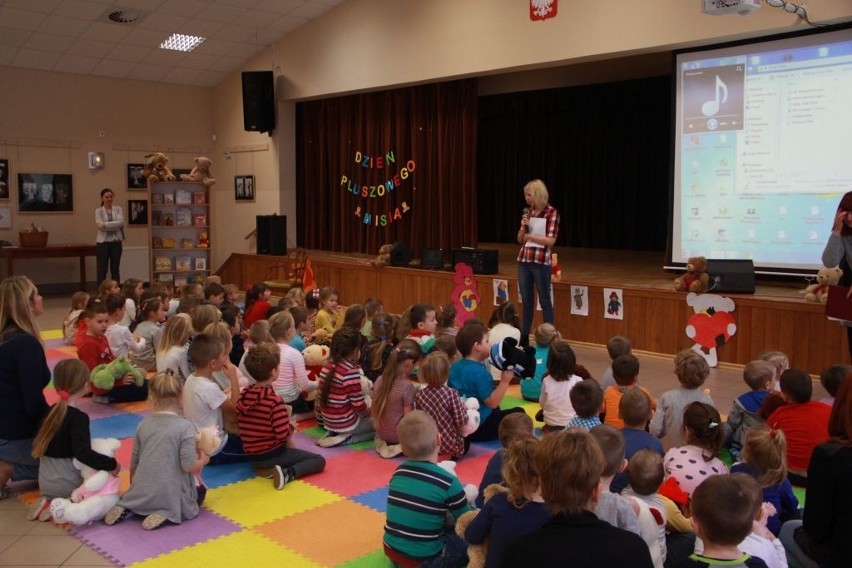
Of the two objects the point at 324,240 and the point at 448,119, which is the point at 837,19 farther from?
the point at 324,240

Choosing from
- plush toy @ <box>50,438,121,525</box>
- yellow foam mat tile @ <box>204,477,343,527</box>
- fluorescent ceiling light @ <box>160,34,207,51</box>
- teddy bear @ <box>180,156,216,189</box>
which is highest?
fluorescent ceiling light @ <box>160,34,207,51</box>

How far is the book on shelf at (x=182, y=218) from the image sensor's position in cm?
1215

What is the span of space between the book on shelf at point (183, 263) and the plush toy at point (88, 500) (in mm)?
8604

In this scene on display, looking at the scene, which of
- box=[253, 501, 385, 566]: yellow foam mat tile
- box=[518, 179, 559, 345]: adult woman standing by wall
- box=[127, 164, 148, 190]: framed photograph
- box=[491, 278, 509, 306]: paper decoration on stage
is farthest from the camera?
box=[127, 164, 148, 190]: framed photograph

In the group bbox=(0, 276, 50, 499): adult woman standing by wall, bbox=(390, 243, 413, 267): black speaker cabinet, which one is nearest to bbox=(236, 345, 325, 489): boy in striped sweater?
bbox=(0, 276, 50, 499): adult woman standing by wall

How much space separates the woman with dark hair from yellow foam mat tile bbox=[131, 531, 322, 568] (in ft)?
6.44

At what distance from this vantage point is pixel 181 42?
1241 centimetres

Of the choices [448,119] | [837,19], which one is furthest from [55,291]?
[837,19]

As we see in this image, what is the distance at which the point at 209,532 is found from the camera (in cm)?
380

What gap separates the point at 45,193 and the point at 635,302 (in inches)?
367

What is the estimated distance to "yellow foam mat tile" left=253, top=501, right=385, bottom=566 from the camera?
3.59 m

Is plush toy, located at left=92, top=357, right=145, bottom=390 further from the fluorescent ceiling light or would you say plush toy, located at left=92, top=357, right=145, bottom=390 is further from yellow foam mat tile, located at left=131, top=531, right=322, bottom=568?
the fluorescent ceiling light

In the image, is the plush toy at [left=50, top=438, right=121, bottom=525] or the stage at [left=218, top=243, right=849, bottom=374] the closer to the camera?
the plush toy at [left=50, top=438, right=121, bottom=525]

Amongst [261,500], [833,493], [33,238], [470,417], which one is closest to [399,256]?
[33,238]
